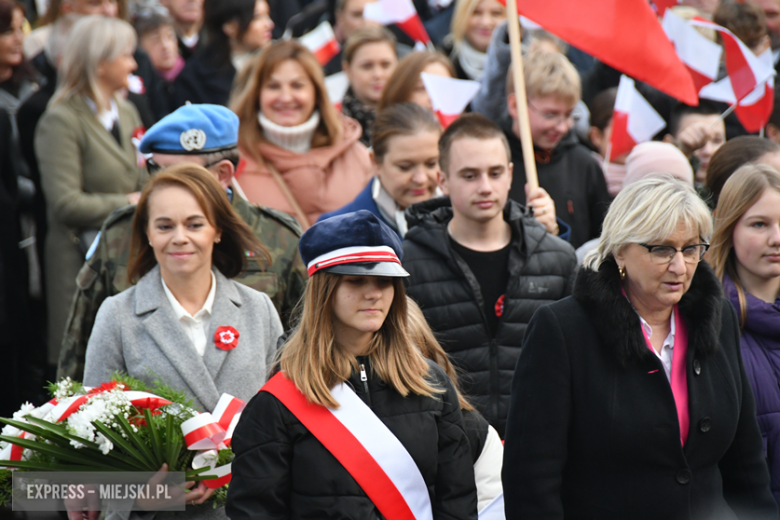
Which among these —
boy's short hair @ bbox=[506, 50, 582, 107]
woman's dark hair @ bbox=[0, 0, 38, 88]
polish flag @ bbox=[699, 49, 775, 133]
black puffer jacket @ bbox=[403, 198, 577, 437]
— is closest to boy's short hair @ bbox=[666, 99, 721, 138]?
polish flag @ bbox=[699, 49, 775, 133]

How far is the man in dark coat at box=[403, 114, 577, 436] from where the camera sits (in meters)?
4.51

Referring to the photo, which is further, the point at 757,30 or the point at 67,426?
the point at 757,30

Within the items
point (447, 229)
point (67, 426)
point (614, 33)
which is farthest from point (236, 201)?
point (614, 33)

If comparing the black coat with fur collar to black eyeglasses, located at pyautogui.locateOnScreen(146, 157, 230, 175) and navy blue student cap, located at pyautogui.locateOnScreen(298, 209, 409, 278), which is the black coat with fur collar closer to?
navy blue student cap, located at pyautogui.locateOnScreen(298, 209, 409, 278)

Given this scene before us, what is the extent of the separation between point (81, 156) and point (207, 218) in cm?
241

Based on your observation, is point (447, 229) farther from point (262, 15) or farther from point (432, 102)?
point (262, 15)

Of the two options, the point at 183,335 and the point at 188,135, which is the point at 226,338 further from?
the point at 188,135

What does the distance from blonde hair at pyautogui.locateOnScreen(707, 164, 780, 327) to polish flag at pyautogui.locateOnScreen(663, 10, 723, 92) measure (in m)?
2.45

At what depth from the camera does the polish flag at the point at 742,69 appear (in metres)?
6.32

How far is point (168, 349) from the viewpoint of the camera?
160 inches

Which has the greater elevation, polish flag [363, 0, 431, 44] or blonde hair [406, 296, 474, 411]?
polish flag [363, 0, 431, 44]

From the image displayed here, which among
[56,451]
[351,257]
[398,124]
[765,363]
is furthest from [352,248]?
[398,124]

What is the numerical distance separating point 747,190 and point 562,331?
5.08 ft

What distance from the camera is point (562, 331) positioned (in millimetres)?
3215
